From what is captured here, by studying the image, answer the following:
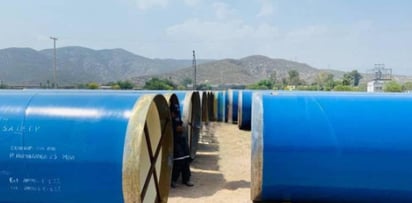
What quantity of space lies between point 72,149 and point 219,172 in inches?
281

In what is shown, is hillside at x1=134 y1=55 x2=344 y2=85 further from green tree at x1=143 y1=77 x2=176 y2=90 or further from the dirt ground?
the dirt ground

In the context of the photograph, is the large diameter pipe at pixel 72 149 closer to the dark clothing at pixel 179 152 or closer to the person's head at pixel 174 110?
the person's head at pixel 174 110

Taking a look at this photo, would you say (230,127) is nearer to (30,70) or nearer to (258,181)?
(258,181)

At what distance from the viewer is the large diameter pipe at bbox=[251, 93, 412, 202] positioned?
4.59m

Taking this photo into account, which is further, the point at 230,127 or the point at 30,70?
the point at 30,70

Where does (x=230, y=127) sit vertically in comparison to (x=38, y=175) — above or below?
below

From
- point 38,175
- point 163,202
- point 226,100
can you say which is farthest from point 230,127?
point 38,175

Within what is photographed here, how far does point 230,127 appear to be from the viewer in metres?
21.6

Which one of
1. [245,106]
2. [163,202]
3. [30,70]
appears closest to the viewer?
[163,202]

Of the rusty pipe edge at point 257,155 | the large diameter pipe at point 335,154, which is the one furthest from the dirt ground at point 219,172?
the large diameter pipe at point 335,154

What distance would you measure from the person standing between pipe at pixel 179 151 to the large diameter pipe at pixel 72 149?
4433mm

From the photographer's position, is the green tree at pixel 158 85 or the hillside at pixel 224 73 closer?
the green tree at pixel 158 85

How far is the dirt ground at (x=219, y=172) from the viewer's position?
8.48 meters

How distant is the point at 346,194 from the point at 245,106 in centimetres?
1420
